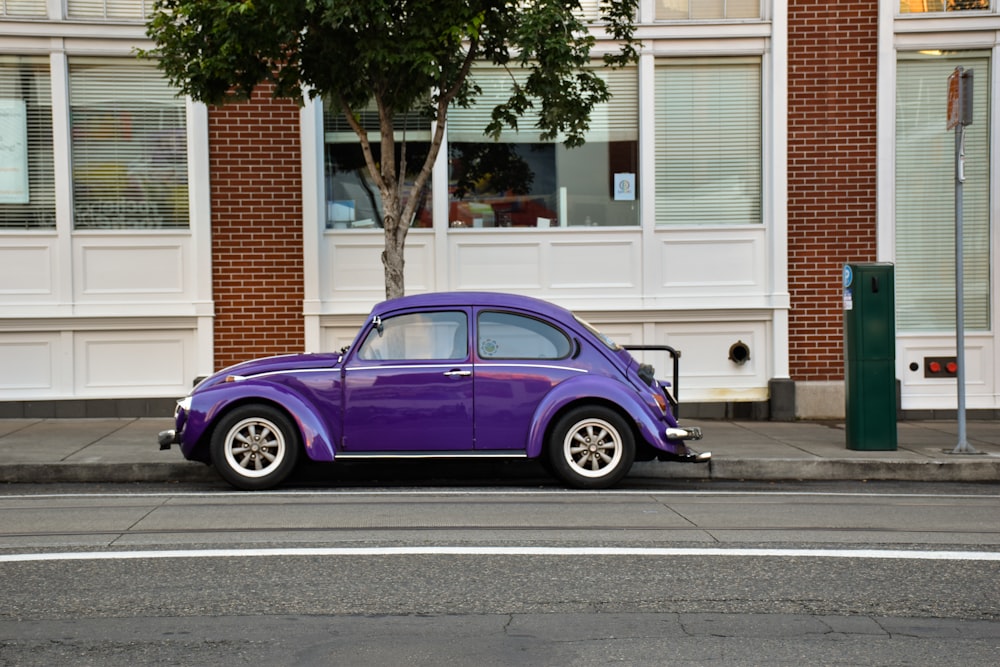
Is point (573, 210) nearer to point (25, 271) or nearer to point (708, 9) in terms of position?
point (708, 9)

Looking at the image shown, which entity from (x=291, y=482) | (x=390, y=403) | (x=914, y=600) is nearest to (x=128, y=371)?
Result: (x=291, y=482)

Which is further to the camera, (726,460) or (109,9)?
(109,9)

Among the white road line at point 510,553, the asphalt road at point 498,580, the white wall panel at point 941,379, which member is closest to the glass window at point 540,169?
the white wall panel at point 941,379

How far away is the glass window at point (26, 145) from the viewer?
13.2 metres

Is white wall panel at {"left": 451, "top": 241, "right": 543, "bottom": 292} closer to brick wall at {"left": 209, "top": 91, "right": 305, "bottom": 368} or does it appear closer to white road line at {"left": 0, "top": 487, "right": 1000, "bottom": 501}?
brick wall at {"left": 209, "top": 91, "right": 305, "bottom": 368}

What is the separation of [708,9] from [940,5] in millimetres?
2737

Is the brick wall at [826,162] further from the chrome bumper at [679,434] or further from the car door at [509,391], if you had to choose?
the car door at [509,391]

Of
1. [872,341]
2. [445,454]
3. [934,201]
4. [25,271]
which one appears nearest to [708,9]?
[934,201]

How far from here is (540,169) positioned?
45.1ft

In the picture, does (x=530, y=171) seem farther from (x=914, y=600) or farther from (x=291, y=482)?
(x=914, y=600)

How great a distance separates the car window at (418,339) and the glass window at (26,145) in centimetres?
594

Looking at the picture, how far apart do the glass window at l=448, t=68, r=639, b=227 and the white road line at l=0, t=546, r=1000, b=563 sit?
7467 millimetres

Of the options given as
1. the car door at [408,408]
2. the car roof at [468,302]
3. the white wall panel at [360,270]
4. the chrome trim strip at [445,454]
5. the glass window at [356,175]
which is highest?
the glass window at [356,175]

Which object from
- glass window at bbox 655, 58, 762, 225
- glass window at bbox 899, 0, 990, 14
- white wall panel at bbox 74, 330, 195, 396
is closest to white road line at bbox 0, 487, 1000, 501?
white wall panel at bbox 74, 330, 195, 396
